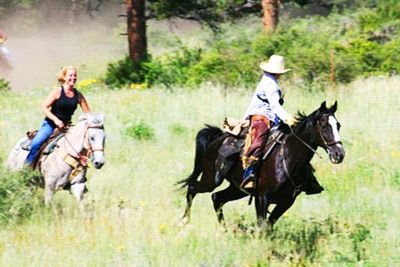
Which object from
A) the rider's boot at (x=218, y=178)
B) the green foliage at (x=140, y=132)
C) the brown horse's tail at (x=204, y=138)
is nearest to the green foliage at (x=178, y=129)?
the green foliage at (x=140, y=132)

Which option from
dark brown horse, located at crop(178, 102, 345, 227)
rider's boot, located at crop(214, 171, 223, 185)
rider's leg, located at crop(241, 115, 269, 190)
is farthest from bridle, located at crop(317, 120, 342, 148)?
rider's boot, located at crop(214, 171, 223, 185)

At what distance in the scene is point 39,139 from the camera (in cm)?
1075

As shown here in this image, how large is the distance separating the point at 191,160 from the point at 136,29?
428 inches

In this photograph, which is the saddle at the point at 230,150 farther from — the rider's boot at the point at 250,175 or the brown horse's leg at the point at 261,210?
the brown horse's leg at the point at 261,210

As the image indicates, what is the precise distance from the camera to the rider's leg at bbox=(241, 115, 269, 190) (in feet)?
31.0

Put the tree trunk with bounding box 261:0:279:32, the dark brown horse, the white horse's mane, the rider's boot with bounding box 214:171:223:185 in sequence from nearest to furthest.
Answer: the dark brown horse → the white horse's mane → the rider's boot with bounding box 214:171:223:185 → the tree trunk with bounding box 261:0:279:32

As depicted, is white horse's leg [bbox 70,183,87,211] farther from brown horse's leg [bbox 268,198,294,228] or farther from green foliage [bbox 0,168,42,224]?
brown horse's leg [bbox 268,198,294,228]

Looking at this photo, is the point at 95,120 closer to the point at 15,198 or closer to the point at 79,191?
the point at 79,191

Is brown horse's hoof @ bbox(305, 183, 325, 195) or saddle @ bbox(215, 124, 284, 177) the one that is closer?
brown horse's hoof @ bbox(305, 183, 325, 195)

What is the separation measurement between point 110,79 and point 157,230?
15581mm

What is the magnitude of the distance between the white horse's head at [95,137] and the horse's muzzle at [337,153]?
9.17ft

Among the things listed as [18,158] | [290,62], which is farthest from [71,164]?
[290,62]

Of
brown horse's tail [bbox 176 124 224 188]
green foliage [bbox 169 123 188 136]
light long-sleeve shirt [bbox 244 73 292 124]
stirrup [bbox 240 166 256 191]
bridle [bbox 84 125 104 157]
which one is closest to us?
light long-sleeve shirt [bbox 244 73 292 124]

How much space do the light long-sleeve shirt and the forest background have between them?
4.21 feet
